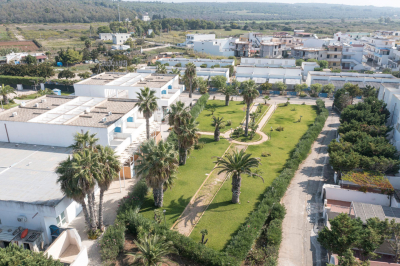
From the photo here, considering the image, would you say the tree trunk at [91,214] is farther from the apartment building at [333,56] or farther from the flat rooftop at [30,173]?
the apartment building at [333,56]

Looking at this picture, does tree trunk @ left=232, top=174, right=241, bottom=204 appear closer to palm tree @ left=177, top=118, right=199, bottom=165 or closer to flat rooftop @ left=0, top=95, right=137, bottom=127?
palm tree @ left=177, top=118, right=199, bottom=165

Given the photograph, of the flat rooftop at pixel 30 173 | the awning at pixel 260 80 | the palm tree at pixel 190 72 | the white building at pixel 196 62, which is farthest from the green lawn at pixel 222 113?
the white building at pixel 196 62

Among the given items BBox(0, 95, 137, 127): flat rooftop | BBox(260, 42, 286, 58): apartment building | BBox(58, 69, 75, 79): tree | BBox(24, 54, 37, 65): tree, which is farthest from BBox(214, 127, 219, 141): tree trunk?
BBox(260, 42, 286, 58): apartment building

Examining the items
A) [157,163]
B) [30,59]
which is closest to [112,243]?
[157,163]

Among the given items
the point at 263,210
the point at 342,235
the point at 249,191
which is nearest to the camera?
the point at 342,235

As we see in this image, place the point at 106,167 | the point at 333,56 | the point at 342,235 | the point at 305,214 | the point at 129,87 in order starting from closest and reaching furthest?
the point at 342,235 → the point at 106,167 → the point at 305,214 → the point at 129,87 → the point at 333,56

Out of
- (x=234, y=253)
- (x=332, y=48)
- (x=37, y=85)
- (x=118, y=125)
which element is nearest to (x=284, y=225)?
(x=234, y=253)

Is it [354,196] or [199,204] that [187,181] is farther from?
[354,196]
